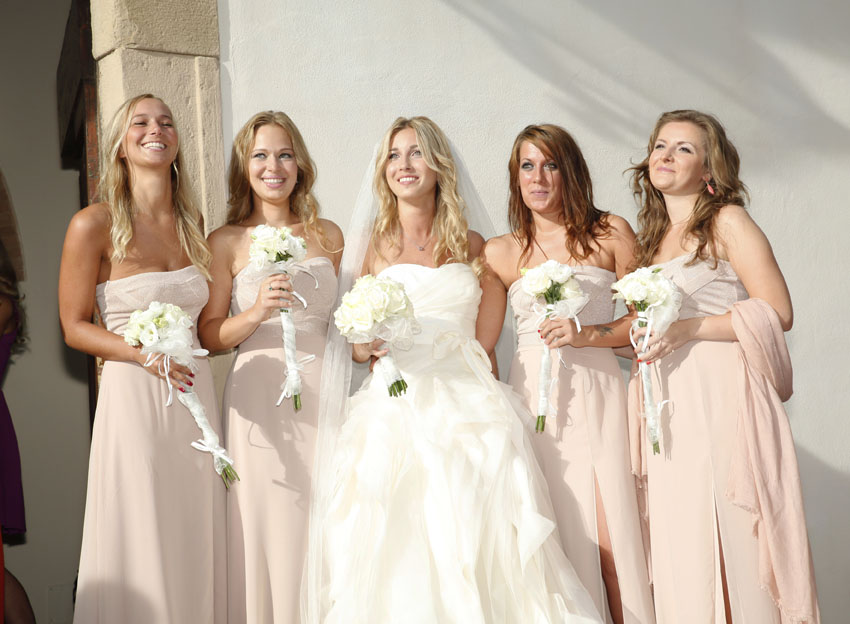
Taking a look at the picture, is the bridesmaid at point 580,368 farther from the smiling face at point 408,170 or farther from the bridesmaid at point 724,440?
the smiling face at point 408,170

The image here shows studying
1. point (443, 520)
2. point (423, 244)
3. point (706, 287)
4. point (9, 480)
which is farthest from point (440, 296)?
point (9, 480)

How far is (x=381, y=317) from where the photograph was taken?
130 inches

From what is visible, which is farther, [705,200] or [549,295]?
[705,200]

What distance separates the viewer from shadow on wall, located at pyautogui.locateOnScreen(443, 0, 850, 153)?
5.41m

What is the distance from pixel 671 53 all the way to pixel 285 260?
3.38 meters

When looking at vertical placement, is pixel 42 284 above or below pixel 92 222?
below

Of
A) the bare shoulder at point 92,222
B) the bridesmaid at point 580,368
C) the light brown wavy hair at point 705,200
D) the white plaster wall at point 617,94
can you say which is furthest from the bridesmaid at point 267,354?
the light brown wavy hair at point 705,200

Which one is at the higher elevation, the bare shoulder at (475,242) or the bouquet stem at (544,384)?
the bare shoulder at (475,242)

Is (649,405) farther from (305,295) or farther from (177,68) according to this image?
(177,68)

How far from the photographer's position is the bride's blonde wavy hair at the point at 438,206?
3.95 metres

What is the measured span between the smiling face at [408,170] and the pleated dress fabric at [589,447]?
62cm

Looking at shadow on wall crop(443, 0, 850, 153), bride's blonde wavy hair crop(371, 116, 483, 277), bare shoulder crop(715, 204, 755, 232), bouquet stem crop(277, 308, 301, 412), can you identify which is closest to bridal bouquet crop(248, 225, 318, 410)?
bouquet stem crop(277, 308, 301, 412)

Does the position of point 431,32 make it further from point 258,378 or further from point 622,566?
point 622,566

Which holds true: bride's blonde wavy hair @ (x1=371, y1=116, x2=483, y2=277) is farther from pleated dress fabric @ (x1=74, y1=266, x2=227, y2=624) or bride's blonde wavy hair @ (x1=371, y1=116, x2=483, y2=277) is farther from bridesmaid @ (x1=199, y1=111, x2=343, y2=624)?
pleated dress fabric @ (x1=74, y1=266, x2=227, y2=624)
